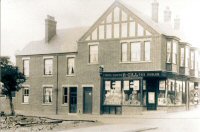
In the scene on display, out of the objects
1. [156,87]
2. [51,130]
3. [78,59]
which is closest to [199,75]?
[156,87]

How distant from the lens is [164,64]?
949 centimetres

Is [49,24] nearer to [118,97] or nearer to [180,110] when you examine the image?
[118,97]

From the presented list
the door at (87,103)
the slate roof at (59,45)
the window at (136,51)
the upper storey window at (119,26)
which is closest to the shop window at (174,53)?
the upper storey window at (119,26)

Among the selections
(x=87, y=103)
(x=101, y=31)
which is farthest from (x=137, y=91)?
(x=101, y=31)

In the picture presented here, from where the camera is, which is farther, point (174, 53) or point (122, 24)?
point (122, 24)

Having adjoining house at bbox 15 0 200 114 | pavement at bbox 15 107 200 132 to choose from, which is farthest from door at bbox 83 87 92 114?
pavement at bbox 15 107 200 132

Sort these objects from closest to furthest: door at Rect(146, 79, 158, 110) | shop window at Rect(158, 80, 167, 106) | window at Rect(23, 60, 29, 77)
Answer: shop window at Rect(158, 80, 167, 106), door at Rect(146, 79, 158, 110), window at Rect(23, 60, 29, 77)

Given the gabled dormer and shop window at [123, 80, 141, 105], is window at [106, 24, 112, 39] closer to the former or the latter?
the gabled dormer

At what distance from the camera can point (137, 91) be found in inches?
444

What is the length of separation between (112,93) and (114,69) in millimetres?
708

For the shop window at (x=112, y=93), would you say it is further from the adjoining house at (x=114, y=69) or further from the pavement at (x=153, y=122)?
the pavement at (x=153, y=122)

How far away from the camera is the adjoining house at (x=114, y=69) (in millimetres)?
9906

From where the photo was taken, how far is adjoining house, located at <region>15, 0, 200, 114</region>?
991 centimetres

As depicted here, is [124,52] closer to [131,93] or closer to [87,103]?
[131,93]
